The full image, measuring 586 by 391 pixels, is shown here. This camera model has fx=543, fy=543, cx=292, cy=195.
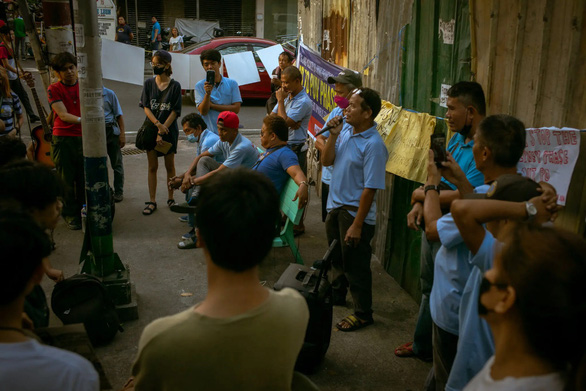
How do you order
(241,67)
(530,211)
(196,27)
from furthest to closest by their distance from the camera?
1. (196,27)
2. (241,67)
3. (530,211)

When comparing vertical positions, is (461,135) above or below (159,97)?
above

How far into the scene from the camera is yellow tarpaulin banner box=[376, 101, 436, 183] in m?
4.73

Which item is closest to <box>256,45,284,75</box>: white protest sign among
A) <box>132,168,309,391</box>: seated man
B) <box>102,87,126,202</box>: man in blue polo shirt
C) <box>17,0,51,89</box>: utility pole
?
<box>102,87,126,202</box>: man in blue polo shirt

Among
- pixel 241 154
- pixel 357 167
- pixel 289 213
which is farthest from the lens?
pixel 241 154

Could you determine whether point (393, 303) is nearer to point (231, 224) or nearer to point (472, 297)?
point (472, 297)

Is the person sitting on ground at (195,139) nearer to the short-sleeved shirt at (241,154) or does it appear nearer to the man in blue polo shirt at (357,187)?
the short-sleeved shirt at (241,154)

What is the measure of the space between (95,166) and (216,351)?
133 inches

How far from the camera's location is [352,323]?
466cm

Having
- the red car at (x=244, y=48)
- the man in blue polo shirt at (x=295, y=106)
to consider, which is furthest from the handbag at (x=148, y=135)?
the red car at (x=244, y=48)

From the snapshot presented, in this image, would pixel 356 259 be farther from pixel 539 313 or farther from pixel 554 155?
pixel 539 313

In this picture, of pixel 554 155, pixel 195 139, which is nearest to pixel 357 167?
pixel 554 155

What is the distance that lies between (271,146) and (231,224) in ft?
12.3

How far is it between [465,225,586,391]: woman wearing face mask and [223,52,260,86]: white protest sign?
282 inches

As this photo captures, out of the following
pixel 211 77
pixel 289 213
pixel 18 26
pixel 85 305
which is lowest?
pixel 85 305
